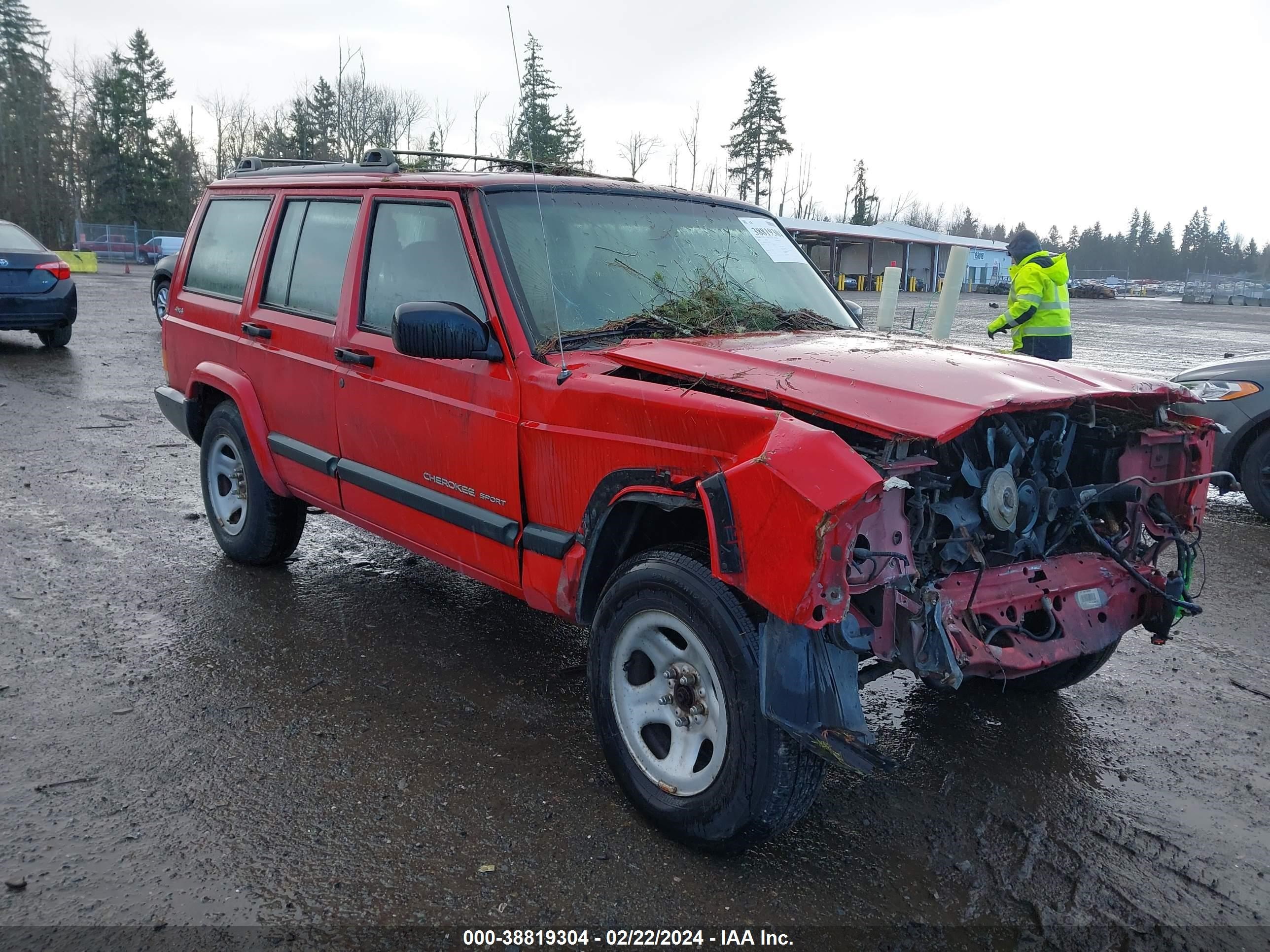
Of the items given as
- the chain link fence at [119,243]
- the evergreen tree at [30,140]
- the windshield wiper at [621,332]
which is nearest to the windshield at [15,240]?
the windshield wiper at [621,332]

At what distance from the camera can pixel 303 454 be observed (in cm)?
449

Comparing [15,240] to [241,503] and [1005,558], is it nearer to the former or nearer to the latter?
[241,503]

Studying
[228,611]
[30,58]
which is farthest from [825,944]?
[30,58]

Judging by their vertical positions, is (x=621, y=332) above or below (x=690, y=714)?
above

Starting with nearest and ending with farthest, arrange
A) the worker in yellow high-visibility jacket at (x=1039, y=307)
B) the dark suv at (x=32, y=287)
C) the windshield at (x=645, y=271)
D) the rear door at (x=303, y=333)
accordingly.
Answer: the windshield at (x=645, y=271), the rear door at (x=303, y=333), the worker in yellow high-visibility jacket at (x=1039, y=307), the dark suv at (x=32, y=287)

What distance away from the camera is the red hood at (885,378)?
2.60m

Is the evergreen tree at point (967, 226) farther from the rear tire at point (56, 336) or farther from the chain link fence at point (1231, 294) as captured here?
the rear tire at point (56, 336)

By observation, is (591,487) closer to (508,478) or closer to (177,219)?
(508,478)

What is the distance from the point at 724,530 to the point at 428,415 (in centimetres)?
Result: 163

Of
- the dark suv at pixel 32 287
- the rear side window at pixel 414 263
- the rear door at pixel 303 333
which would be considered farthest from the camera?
the dark suv at pixel 32 287

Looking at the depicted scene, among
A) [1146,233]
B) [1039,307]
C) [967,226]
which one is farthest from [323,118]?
[1146,233]

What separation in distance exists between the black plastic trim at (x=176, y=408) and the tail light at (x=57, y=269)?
8.53 meters

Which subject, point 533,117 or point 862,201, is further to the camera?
point 862,201

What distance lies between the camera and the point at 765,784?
2568 millimetres
